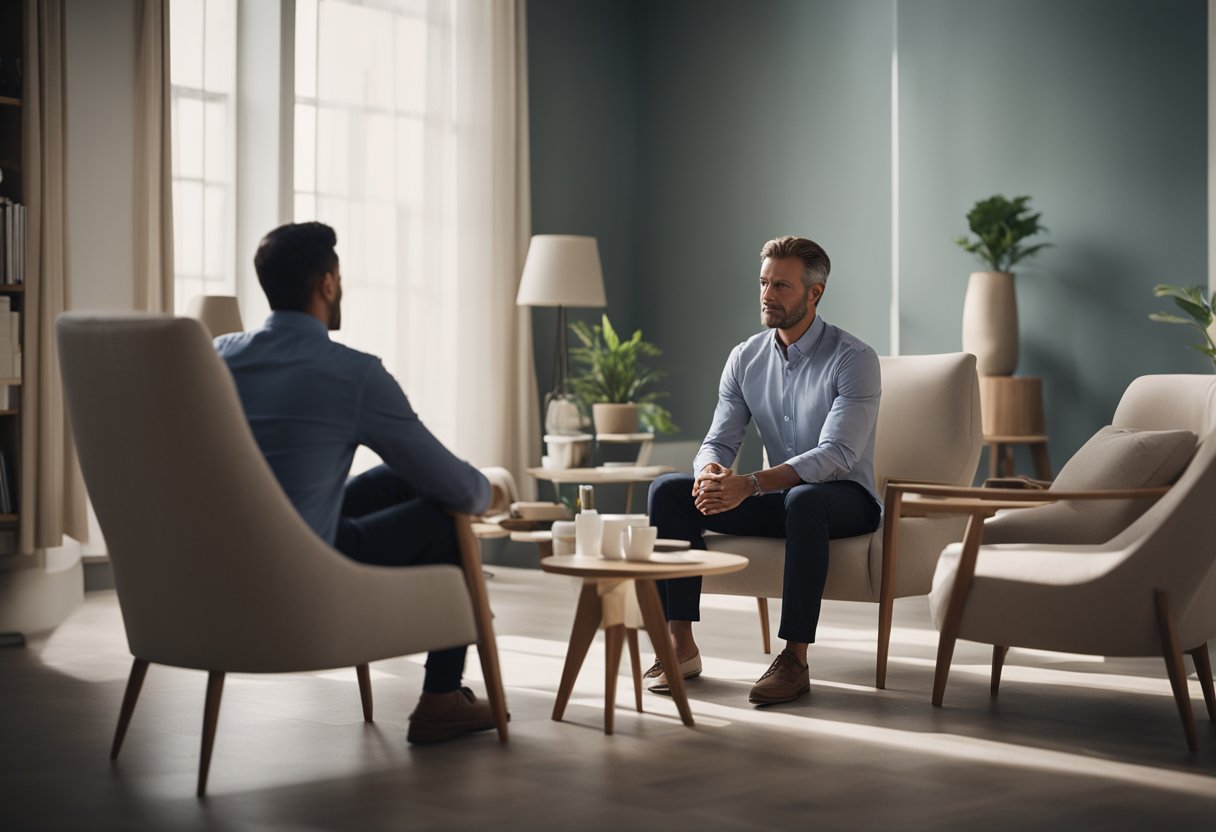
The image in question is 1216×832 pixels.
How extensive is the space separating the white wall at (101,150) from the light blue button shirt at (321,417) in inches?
118

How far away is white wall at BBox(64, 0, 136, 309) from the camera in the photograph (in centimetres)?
563

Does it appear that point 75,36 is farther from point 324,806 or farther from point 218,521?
point 324,806

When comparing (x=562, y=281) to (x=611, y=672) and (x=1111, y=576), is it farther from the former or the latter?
(x=1111, y=576)

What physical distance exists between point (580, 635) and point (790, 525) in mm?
661

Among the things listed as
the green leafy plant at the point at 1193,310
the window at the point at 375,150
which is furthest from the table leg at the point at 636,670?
the window at the point at 375,150

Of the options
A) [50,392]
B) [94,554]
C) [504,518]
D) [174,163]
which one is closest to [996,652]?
Result: [504,518]

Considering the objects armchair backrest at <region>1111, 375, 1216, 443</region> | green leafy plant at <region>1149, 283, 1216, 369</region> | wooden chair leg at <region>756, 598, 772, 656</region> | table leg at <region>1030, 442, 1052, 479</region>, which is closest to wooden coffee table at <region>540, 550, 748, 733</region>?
wooden chair leg at <region>756, 598, 772, 656</region>

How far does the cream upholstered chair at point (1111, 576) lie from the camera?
10.2 feet

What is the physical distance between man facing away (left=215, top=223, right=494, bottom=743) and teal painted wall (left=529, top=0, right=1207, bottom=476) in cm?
399

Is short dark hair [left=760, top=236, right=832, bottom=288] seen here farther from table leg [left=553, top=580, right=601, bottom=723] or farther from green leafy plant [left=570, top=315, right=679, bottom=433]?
green leafy plant [left=570, top=315, right=679, bottom=433]

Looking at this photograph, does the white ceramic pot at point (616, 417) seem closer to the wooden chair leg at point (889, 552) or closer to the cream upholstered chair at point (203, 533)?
the wooden chair leg at point (889, 552)

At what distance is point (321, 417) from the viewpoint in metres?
2.83

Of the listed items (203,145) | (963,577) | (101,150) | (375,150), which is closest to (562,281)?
(375,150)

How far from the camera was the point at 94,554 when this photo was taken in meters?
5.78
